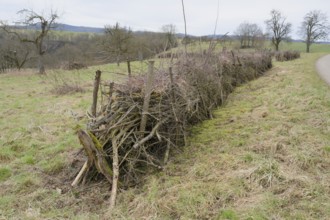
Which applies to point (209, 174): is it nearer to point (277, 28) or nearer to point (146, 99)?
point (146, 99)

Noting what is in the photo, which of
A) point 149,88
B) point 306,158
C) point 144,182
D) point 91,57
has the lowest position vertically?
point 144,182

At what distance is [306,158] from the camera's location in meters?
3.99

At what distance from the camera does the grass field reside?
3170 mm

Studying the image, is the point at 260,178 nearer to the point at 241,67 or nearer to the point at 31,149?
the point at 31,149

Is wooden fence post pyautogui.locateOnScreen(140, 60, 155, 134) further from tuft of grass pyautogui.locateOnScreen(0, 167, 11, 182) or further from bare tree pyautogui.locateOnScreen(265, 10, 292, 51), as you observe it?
bare tree pyautogui.locateOnScreen(265, 10, 292, 51)

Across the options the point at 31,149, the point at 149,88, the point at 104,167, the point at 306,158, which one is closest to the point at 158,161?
the point at 104,167

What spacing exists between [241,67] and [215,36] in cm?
524

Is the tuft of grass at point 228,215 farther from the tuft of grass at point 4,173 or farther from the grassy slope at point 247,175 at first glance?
the tuft of grass at point 4,173

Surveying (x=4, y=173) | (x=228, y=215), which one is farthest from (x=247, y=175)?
(x=4, y=173)

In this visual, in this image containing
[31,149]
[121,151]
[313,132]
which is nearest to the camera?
[121,151]

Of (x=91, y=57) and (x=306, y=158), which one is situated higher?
(x=91, y=57)

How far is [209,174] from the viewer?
390cm

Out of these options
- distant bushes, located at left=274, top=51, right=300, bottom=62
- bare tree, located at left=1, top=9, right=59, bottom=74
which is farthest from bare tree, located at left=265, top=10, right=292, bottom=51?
bare tree, located at left=1, top=9, right=59, bottom=74

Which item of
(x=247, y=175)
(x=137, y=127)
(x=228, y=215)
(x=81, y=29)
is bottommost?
(x=228, y=215)
